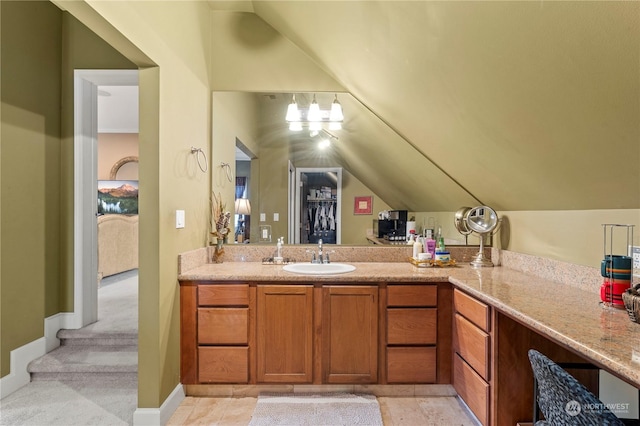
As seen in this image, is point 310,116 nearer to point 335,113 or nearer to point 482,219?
point 335,113

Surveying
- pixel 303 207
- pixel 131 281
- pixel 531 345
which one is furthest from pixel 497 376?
pixel 131 281

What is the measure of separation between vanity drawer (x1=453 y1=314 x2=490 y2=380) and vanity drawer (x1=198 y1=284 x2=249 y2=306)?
1.33m

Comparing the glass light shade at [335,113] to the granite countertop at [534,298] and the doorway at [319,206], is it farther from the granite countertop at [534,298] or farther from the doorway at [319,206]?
the granite countertop at [534,298]

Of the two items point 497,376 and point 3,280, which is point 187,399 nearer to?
point 3,280

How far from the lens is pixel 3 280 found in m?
2.20

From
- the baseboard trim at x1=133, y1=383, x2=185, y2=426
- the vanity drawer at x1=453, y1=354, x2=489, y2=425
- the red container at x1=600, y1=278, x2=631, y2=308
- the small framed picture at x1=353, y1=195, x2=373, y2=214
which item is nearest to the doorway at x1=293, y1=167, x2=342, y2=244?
the small framed picture at x1=353, y1=195, x2=373, y2=214

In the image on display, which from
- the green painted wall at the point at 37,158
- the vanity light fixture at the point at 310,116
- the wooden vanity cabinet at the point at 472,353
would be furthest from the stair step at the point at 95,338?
the wooden vanity cabinet at the point at 472,353

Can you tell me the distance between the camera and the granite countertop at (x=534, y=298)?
100cm

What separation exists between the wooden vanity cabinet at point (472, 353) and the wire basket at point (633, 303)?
545mm

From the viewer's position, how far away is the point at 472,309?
1.84 meters

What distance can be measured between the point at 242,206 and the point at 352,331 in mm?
1304

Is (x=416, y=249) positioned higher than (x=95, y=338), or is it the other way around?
(x=416, y=249)

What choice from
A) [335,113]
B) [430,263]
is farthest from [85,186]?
[430,263]

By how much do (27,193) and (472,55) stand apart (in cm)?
293
